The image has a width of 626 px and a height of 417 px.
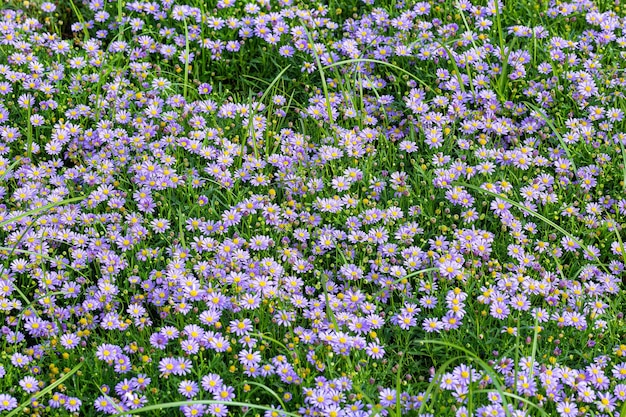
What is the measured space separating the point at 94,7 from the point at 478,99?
7.67 ft

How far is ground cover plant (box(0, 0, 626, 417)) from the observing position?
3.50 meters

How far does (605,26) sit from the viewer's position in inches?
193

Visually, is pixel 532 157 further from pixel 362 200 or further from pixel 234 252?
pixel 234 252

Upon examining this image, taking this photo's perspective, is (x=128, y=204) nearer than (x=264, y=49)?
Yes

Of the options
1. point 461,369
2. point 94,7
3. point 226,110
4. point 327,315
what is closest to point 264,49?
point 226,110

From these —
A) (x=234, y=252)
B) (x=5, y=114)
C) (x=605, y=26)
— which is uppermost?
(x=605, y=26)

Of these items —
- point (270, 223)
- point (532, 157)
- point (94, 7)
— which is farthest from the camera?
point (94, 7)

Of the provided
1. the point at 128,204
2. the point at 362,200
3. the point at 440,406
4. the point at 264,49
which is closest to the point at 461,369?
the point at 440,406

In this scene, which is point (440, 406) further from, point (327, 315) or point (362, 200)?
point (362, 200)

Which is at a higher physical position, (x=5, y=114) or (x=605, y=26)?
(x=605, y=26)

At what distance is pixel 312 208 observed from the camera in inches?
166

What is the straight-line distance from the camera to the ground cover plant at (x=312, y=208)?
350 centimetres

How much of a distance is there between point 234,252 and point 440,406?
1.14 m

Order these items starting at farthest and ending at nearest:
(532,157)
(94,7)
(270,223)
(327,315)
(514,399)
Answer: (94,7) → (532,157) → (270,223) → (327,315) → (514,399)
